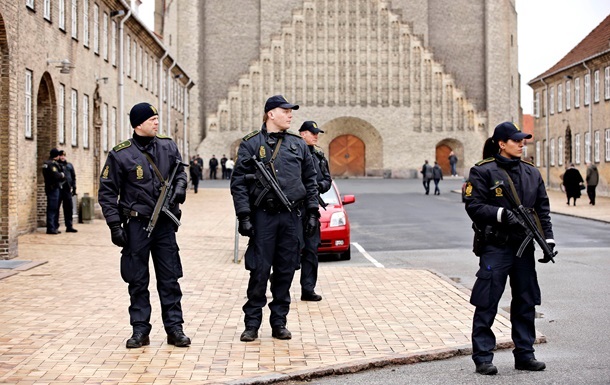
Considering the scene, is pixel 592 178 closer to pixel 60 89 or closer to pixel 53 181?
pixel 60 89

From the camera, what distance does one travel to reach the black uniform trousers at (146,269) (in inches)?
332

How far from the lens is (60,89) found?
26906mm

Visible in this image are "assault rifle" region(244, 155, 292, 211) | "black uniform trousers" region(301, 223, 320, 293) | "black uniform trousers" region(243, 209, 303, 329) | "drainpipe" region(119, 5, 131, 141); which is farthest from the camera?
"drainpipe" region(119, 5, 131, 141)

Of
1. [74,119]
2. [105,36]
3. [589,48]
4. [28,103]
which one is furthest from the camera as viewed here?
[589,48]

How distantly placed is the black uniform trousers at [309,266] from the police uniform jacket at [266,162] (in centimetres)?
279

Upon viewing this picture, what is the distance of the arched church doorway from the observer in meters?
78.4

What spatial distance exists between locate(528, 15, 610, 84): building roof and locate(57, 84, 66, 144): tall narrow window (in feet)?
96.0

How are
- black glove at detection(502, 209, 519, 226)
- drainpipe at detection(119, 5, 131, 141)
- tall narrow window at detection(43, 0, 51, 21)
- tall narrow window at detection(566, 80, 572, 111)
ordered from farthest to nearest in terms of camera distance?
tall narrow window at detection(566, 80, 572, 111) → drainpipe at detection(119, 5, 131, 141) → tall narrow window at detection(43, 0, 51, 21) → black glove at detection(502, 209, 519, 226)

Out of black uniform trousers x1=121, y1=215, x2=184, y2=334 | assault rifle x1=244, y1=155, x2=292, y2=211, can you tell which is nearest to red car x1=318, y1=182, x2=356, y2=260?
assault rifle x1=244, y1=155, x2=292, y2=211

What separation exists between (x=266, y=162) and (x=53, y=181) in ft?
48.7

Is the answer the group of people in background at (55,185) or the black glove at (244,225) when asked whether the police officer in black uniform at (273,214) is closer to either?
the black glove at (244,225)

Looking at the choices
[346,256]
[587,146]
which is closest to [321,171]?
[346,256]

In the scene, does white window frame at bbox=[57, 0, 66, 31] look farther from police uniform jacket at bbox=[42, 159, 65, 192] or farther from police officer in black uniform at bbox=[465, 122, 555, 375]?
police officer in black uniform at bbox=[465, 122, 555, 375]

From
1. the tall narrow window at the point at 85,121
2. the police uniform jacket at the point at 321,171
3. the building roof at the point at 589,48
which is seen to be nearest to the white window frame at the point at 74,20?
the tall narrow window at the point at 85,121
